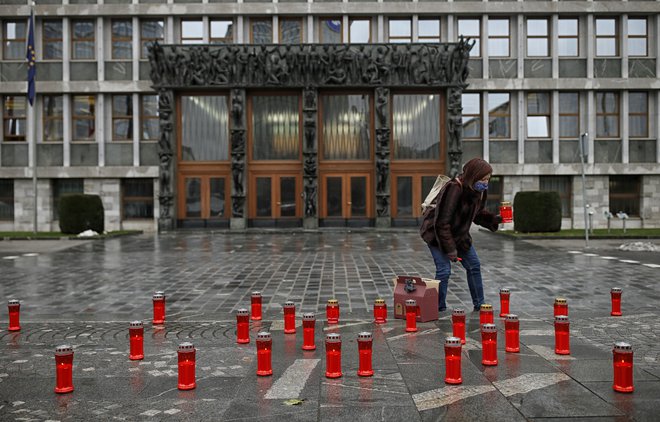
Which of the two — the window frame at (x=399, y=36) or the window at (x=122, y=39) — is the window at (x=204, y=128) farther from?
the window frame at (x=399, y=36)

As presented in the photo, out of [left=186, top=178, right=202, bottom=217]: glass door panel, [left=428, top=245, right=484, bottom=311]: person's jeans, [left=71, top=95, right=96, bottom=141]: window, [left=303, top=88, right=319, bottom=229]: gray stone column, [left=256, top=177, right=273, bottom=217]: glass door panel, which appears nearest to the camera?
[left=428, top=245, right=484, bottom=311]: person's jeans

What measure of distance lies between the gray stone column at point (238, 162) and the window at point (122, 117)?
6.53 m

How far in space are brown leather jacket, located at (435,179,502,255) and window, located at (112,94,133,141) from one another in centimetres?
3106

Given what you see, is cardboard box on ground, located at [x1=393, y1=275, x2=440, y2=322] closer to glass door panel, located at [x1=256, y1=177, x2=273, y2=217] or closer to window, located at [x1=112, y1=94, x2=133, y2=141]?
glass door panel, located at [x1=256, y1=177, x2=273, y2=217]

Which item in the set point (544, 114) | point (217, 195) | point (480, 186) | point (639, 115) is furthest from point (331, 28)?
point (480, 186)

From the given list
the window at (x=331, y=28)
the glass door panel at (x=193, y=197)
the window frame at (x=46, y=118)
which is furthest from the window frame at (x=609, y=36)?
the window frame at (x=46, y=118)

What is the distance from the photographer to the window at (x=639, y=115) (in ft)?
125

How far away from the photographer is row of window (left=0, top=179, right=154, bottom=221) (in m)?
38.1

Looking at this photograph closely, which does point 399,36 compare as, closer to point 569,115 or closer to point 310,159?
point 310,159

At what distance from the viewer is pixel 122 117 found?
37.9 metres

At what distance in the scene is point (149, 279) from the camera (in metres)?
14.4

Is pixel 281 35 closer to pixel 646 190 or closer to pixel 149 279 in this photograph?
pixel 646 190

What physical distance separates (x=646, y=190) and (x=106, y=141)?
2896 cm

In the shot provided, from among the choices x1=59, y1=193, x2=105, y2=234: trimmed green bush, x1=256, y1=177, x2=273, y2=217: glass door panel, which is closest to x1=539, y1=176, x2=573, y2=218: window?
x1=256, y1=177, x2=273, y2=217: glass door panel
